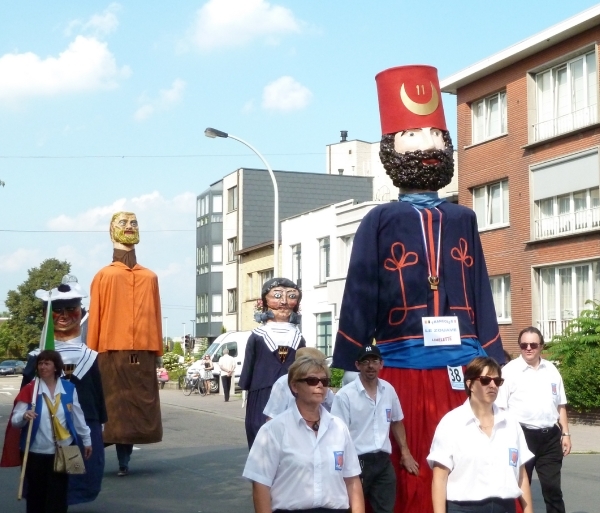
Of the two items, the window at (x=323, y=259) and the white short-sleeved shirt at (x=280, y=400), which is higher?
the window at (x=323, y=259)

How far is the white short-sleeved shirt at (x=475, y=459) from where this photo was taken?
5.48 meters

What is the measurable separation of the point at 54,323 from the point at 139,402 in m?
3.70

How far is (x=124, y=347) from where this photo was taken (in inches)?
469

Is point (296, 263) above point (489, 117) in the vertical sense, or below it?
below

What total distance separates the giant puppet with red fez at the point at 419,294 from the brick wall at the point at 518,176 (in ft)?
75.7

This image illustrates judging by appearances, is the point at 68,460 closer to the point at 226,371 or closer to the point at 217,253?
the point at 226,371

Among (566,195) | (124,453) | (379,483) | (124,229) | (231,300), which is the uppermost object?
(566,195)

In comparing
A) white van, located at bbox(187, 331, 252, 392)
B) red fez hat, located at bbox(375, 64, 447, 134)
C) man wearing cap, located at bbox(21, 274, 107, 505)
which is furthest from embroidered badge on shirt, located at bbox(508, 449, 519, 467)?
white van, located at bbox(187, 331, 252, 392)

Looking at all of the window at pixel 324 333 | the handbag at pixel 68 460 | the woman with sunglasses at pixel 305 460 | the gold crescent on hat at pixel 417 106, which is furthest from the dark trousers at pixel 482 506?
the window at pixel 324 333

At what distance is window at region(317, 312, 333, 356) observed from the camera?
154 feet

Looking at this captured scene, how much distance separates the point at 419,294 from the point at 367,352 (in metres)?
0.46

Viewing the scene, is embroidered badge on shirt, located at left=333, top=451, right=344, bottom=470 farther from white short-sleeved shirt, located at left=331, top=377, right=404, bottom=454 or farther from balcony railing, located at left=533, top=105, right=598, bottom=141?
balcony railing, located at left=533, top=105, right=598, bottom=141

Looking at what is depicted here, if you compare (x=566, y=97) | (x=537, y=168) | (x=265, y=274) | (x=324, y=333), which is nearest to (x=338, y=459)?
(x=566, y=97)

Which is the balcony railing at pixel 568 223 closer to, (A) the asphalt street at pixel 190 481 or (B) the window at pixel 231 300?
(A) the asphalt street at pixel 190 481
